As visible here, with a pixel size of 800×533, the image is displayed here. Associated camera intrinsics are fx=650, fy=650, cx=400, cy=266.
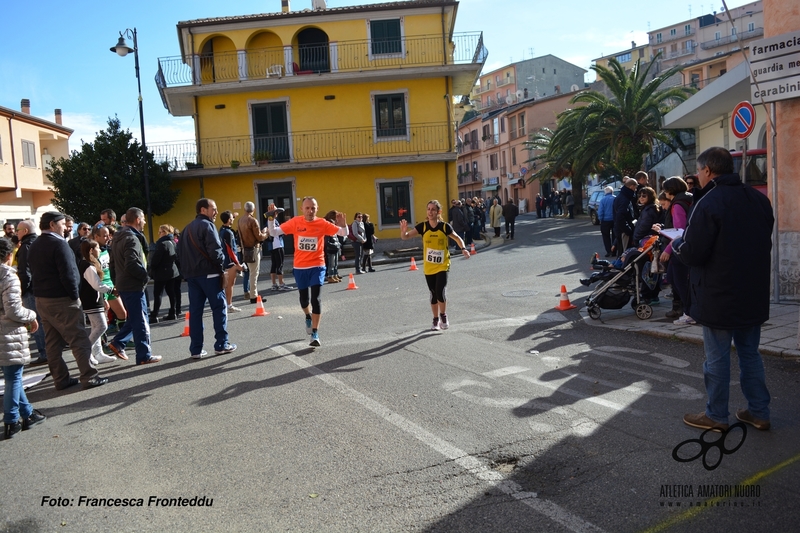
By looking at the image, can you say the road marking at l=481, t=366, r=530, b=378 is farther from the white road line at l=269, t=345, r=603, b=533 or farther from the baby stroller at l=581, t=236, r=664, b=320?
the baby stroller at l=581, t=236, r=664, b=320

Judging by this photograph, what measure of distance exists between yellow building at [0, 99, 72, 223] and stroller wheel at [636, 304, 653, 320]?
31606 mm

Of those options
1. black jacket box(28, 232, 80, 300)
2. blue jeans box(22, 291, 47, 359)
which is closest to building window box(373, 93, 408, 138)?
blue jeans box(22, 291, 47, 359)

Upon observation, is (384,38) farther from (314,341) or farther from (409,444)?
(409,444)

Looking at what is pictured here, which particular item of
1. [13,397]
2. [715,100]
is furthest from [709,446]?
[715,100]

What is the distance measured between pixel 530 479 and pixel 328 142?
2516cm

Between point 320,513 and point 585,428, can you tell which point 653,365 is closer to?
point 585,428

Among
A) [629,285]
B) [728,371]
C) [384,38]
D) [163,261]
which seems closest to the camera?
[728,371]

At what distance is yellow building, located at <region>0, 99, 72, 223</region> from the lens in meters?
33.5

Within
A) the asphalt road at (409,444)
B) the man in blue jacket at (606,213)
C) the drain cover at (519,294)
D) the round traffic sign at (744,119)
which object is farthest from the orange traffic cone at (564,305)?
the man in blue jacket at (606,213)

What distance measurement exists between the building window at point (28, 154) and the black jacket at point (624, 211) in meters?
33.7

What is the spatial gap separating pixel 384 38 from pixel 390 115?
10.9 ft

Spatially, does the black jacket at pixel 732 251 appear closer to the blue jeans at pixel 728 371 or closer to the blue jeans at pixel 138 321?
the blue jeans at pixel 728 371

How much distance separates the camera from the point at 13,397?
5836mm

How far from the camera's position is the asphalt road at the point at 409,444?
3.89 meters
